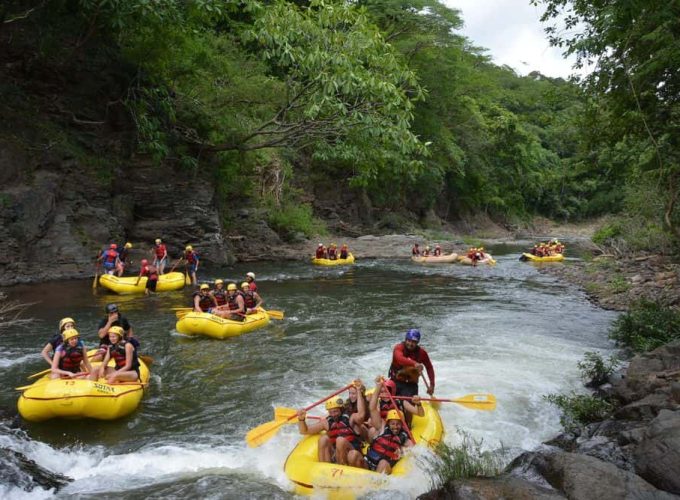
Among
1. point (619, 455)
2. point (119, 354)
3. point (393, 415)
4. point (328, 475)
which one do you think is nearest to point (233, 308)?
point (119, 354)

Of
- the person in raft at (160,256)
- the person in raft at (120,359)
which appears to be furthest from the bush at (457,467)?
the person in raft at (160,256)

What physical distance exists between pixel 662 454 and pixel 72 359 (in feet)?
22.0

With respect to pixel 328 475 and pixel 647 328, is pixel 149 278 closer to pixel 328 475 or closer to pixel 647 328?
pixel 328 475

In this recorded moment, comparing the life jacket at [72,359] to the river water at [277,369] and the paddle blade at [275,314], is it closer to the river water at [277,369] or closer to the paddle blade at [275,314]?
the river water at [277,369]

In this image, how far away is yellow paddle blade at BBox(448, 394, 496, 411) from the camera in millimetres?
7254

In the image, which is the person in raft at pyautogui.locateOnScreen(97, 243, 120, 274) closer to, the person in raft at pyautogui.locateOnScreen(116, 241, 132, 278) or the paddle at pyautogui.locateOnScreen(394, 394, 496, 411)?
the person in raft at pyautogui.locateOnScreen(116, 241, 132, 278)

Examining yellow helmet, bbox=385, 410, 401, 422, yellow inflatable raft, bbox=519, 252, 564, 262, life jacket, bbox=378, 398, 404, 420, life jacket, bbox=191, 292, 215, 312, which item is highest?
yellow inflatable raft, bbox=519, 252, 564, 262

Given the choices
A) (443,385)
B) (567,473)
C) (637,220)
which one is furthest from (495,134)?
(567,473)

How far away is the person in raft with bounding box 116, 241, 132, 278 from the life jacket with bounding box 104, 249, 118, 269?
0.21 meters

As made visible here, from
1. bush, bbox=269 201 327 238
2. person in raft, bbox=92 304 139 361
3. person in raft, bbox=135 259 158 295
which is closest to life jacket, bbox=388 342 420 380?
person in raft, bbox=92 304 139 361

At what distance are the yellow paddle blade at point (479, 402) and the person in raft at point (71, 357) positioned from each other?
188 inches

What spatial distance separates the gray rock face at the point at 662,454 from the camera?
14.5 ft

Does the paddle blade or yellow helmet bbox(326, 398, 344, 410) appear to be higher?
yellow helmet bbox(326, 398, 344, 410)

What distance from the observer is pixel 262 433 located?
6.39m
